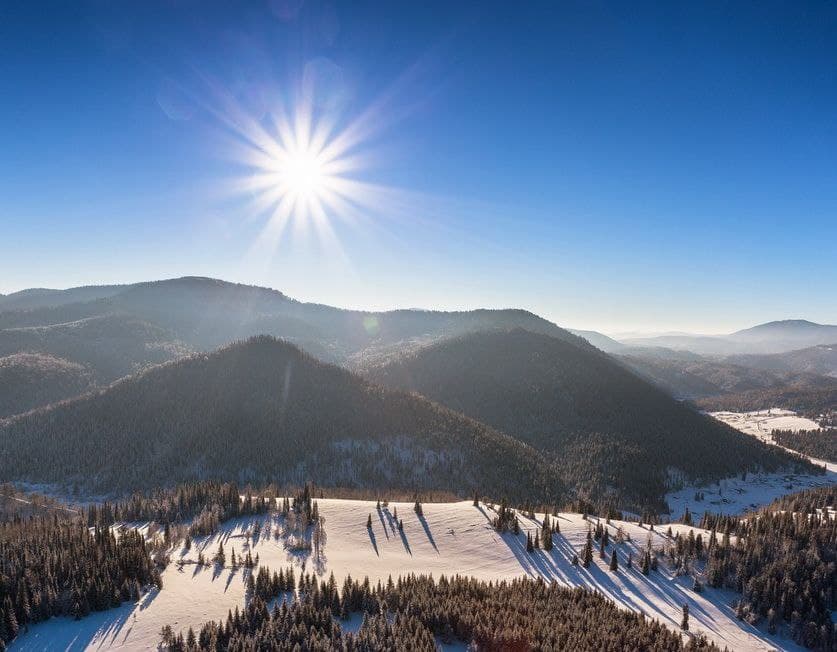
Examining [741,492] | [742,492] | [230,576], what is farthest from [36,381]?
[742,492]

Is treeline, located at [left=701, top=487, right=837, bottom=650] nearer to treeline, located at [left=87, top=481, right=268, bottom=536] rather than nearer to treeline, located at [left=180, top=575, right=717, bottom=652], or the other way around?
treeline, located at [left=180, top=575, right=717, bottom=652]

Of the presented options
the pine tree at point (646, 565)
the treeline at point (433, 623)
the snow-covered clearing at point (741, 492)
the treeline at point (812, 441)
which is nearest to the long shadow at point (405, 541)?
the treeline at point (433, 623)

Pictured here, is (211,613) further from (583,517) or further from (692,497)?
(692,497)

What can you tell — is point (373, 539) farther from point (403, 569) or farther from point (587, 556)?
point (587, 556)

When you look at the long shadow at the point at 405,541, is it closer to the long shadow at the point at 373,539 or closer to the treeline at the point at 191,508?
the long shadow at the point at 373,539

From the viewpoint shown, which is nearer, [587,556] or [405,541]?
[587,556]
